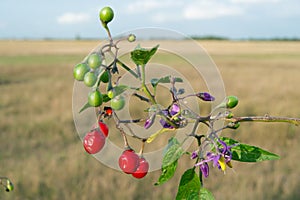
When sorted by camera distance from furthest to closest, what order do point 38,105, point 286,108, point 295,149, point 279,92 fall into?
point 279,92, point 38,105, point 286,108, point 295,149

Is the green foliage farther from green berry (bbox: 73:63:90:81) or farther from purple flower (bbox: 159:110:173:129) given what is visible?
green berry (bbox: 73:63:90:81)

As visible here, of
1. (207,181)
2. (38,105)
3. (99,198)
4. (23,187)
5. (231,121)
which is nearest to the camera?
(231,121)

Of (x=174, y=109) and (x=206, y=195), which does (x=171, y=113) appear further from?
(x=206, y=195)

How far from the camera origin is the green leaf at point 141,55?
0.53 m

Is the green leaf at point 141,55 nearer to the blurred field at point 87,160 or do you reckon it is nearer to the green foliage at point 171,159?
the green foliage at point 171,159

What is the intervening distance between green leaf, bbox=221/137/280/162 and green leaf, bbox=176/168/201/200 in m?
0.07

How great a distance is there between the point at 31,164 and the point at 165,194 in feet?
6.48

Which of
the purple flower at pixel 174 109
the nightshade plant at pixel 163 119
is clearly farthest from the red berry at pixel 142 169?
the purple flower at pixel 174 109

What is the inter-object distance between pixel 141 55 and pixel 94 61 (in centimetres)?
7

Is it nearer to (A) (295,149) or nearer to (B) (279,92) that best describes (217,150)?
(A) (295,149)

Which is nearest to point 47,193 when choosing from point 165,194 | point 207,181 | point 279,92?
point 165,194

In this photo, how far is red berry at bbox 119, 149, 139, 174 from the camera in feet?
2.05

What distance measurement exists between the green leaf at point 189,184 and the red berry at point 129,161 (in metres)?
0.07

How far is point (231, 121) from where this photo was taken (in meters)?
0.56
